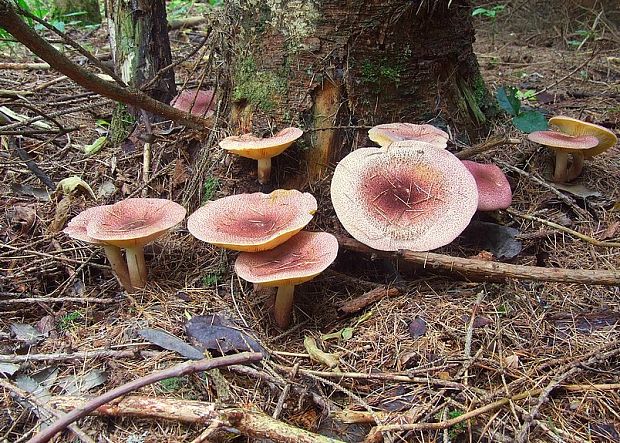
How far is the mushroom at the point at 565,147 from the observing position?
3629 mm

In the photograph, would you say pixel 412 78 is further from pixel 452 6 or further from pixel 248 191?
pixel 248 191

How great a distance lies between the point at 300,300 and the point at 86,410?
4.86ft

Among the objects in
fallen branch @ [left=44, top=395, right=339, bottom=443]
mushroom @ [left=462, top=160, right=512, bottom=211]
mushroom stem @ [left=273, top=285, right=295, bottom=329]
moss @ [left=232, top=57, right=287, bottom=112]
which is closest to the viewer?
fallen branch @ [left=44, top=395, right=339, bottom=443]

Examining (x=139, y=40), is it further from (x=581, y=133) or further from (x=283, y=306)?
(x=581, y=133)

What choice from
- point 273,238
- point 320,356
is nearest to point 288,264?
point 273,238

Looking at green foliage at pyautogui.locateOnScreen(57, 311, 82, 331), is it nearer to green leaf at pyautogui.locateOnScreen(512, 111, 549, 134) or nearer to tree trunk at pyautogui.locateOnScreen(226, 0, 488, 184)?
tree trunk at pyautogui.locateOnScreen(226, 0, 488, 184)

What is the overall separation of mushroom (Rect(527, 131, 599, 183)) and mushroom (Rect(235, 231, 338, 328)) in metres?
1.99

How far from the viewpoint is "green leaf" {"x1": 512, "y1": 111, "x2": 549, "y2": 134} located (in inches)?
154

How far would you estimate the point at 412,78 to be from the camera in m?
3.59

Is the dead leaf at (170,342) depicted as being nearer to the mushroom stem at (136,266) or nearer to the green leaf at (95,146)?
the mushroom stem at (136,266)

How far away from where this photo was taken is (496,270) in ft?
9.11

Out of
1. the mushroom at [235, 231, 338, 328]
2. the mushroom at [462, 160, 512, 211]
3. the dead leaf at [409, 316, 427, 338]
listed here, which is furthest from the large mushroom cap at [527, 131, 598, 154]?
the mushroom at [235, 231, 338, 328]

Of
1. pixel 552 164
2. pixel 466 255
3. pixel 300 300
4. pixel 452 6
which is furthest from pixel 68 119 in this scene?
pixel 552 164

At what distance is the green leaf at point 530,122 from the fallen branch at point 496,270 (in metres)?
1.62
